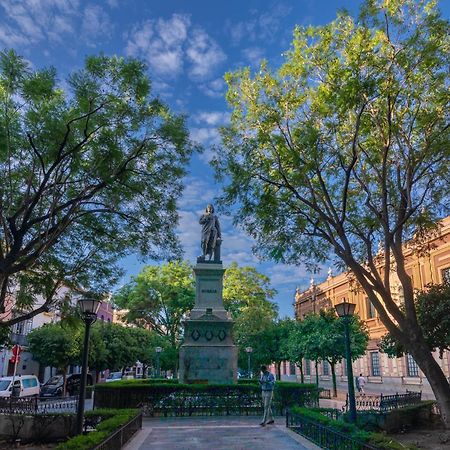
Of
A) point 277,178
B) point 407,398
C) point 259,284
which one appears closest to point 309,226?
point 277,178

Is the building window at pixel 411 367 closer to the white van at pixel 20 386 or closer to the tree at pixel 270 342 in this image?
the tree at pixel 270 342

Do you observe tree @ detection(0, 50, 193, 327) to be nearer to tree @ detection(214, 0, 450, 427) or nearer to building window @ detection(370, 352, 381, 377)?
tree @ detection(214, 0, 450, 427)

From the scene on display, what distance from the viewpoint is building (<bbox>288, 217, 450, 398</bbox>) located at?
33.4 m

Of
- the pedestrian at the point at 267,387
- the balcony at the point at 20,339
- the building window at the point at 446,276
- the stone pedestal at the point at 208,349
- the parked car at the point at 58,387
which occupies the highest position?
the building window at the point at 446,276

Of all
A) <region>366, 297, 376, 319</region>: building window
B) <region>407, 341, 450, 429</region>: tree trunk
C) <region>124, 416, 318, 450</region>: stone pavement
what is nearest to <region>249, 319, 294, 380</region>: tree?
<region>366, 297, 376, 319</region>: building window

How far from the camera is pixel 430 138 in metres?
12.2

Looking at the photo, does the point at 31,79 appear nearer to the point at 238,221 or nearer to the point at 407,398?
the point at 238,221

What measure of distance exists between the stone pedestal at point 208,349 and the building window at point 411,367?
22682 millimetres

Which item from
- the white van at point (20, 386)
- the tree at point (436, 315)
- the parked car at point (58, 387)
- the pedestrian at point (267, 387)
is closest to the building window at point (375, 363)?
the parked car at point (58, 387)

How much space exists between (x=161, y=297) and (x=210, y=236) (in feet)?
75.5

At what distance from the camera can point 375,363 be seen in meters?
43.1

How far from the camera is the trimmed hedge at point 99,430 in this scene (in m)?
7.19

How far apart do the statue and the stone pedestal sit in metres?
2.69

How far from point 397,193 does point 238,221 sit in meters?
4.98
